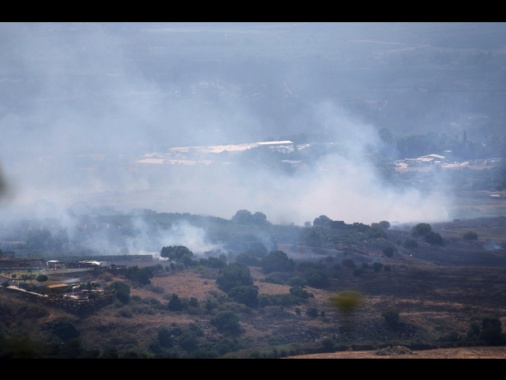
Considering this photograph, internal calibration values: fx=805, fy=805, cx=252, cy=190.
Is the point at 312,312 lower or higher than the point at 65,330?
higher

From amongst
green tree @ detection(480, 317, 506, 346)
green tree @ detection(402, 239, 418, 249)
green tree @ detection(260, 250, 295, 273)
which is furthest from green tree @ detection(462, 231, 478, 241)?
green tree @ detection(480, 317, 506, 346)

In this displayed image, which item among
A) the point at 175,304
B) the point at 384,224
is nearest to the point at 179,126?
the point at 384,224

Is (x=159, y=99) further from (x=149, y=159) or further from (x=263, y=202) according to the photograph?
(x=263, y=202)

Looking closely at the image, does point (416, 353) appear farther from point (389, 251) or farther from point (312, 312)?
point (389, 251)

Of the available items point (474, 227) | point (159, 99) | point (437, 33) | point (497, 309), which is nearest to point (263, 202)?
point (474, 227)

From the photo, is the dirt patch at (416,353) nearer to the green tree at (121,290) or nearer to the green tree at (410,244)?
the green tree at (121,290)

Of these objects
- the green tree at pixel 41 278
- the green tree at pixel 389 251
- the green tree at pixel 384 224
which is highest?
the green tree at pixel 384 224

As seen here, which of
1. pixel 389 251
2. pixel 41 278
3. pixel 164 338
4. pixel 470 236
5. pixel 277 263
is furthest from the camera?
pixel 470 236

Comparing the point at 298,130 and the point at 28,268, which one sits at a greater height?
the point at 298,130

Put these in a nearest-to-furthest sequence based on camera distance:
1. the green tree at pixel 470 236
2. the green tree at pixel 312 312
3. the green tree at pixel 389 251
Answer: the green tree at pixel 312 312 → the green tree at pixel 389 251 → the green tree at pixel 470 236

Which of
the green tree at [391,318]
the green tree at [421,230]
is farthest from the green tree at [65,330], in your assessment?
the green tree at [421,230]

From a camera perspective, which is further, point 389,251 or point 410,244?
point 410,244
